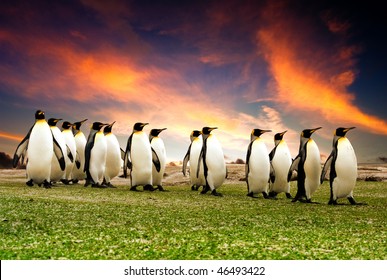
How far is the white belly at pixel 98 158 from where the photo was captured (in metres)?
13.3

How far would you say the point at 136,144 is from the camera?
492 inches

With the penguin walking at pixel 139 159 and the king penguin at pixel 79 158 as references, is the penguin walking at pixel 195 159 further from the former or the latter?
the king penguin at pixel 79 158

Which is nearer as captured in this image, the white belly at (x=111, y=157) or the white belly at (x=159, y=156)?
the white belly at (x=159, y=156)

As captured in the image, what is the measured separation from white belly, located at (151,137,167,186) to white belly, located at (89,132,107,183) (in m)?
1.47

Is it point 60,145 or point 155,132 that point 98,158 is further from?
point 155,132

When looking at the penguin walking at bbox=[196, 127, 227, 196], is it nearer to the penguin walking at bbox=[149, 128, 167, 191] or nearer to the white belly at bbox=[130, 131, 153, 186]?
the white belly at bbox=[130, 131, 153, 186]

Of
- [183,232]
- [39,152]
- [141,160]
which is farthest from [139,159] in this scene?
[183,232]

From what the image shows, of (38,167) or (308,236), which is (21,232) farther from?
(38,167)

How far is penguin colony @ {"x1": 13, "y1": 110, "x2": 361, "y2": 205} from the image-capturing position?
32.7 feet

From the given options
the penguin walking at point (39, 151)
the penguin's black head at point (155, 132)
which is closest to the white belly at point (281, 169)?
the penguin's black head at point (155, 132)

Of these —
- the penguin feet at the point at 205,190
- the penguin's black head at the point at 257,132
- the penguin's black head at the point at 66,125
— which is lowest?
the penguin feet at the point at 205,190

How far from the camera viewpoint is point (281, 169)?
11461mm

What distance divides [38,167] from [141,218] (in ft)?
21.0
